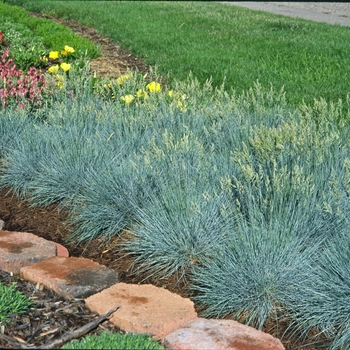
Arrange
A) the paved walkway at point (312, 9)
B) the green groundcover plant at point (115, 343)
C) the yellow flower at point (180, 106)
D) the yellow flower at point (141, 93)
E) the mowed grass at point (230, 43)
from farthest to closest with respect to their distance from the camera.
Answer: the paved walkway at point (312, 9)
the mowed grass at point (230, 43)
the yellow flower at point (141, 93)
the yellow flower at point (180, 106)
the green groundcover plant at point (115, 343)

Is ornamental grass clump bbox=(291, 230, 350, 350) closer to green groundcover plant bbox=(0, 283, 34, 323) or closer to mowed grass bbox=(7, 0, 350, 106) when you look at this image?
green groundcover plant bbox=(0, 283, 34, 323)

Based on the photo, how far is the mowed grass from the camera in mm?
8070

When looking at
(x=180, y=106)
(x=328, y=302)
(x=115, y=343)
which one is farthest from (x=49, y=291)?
(x=180, y=106)

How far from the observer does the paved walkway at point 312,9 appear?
46.4ft

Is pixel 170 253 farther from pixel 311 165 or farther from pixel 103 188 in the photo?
pixel 311 165

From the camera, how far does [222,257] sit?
3469 mm

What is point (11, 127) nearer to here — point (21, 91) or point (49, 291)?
point (21, 91)

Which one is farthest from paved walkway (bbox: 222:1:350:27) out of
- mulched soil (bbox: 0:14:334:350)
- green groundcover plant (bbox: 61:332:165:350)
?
green groundcover plant (bbox: 61:332:165:350)

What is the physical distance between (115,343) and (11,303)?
26.3 inches

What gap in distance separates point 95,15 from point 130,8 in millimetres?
1360

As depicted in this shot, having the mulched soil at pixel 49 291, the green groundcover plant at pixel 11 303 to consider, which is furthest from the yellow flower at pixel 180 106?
the green groundcover plant at pixel 11 303

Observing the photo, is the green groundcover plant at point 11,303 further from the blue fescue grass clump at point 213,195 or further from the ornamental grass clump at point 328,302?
the ornamental grass clump at point 328,302

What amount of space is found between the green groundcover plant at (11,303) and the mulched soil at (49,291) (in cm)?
3

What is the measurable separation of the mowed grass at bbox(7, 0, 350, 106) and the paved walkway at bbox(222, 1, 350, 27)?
1147 millimetres
